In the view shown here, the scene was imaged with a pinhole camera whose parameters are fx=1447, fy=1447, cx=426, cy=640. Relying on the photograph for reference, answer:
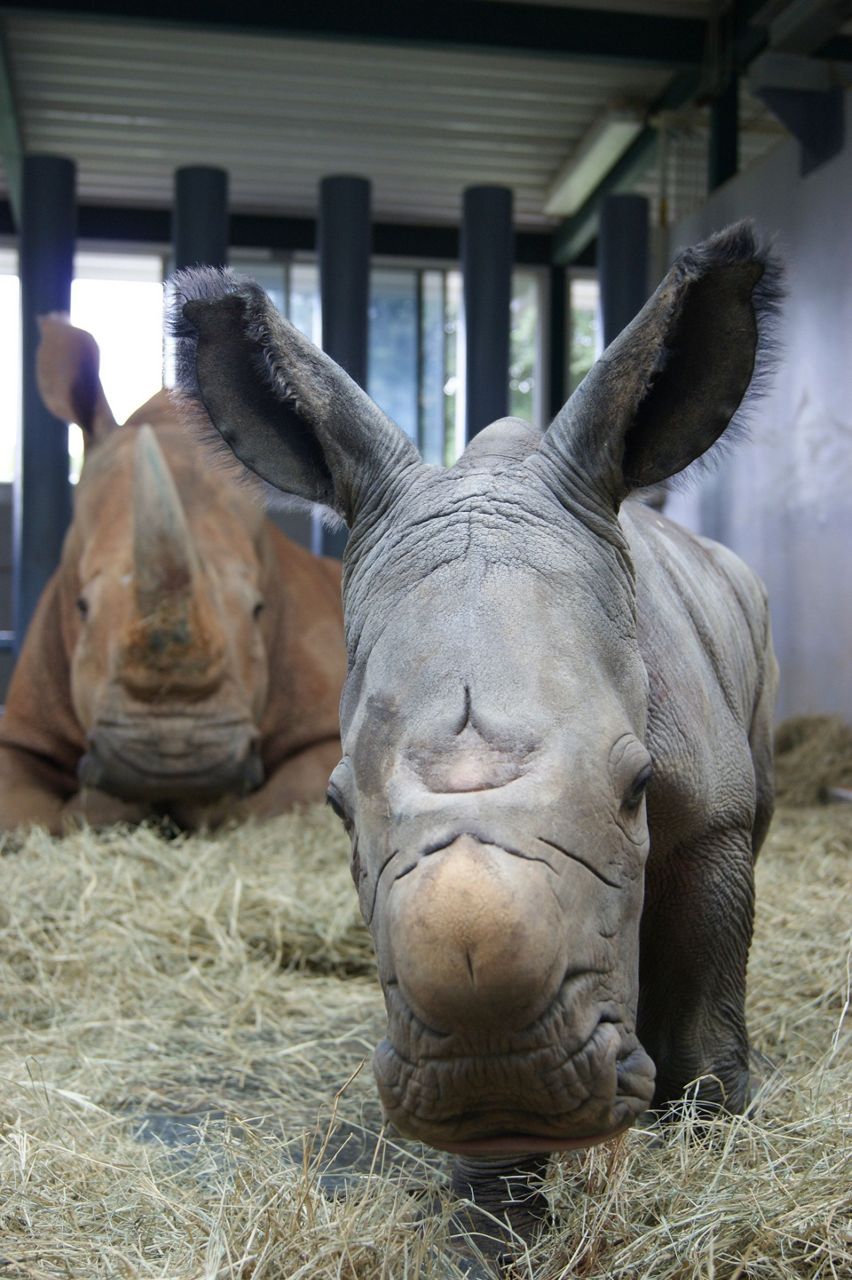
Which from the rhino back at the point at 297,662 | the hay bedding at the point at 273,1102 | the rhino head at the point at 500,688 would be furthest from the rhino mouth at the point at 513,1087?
the rhino back at the point at 297,662

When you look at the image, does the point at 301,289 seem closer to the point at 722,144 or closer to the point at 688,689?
the point at 722,144

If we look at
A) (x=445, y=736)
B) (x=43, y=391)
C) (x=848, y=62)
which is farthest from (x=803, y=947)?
(x=848, y=62)

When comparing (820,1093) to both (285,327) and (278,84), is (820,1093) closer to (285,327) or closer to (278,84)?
(285,327)

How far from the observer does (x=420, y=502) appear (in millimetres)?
Result: 2453

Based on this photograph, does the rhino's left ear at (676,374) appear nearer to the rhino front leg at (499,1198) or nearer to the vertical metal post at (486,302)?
the rhino front leg at (499,1198)

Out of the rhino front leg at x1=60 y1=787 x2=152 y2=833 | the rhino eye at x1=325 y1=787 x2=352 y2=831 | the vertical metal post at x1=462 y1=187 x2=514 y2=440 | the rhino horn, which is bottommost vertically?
the rhino front leg at x1=60 y1=787 x2=152 y2=833

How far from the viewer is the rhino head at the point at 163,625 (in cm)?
548

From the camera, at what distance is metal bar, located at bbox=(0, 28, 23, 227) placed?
9896mm

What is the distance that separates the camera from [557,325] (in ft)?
46.3

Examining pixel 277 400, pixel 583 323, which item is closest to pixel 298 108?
pixel 583 323

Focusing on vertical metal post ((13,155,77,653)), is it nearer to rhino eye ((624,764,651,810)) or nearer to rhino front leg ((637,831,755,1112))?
rhino front leg ((637,831,755,1112))

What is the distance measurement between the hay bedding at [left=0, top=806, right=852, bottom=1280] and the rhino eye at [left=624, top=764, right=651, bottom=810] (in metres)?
0.67

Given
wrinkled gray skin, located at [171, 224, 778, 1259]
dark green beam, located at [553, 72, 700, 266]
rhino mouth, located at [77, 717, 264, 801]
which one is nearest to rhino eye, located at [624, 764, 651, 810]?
wrinkled gray skin, located at [171, 224, 778, 1259]

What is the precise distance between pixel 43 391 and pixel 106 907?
10.6ft
